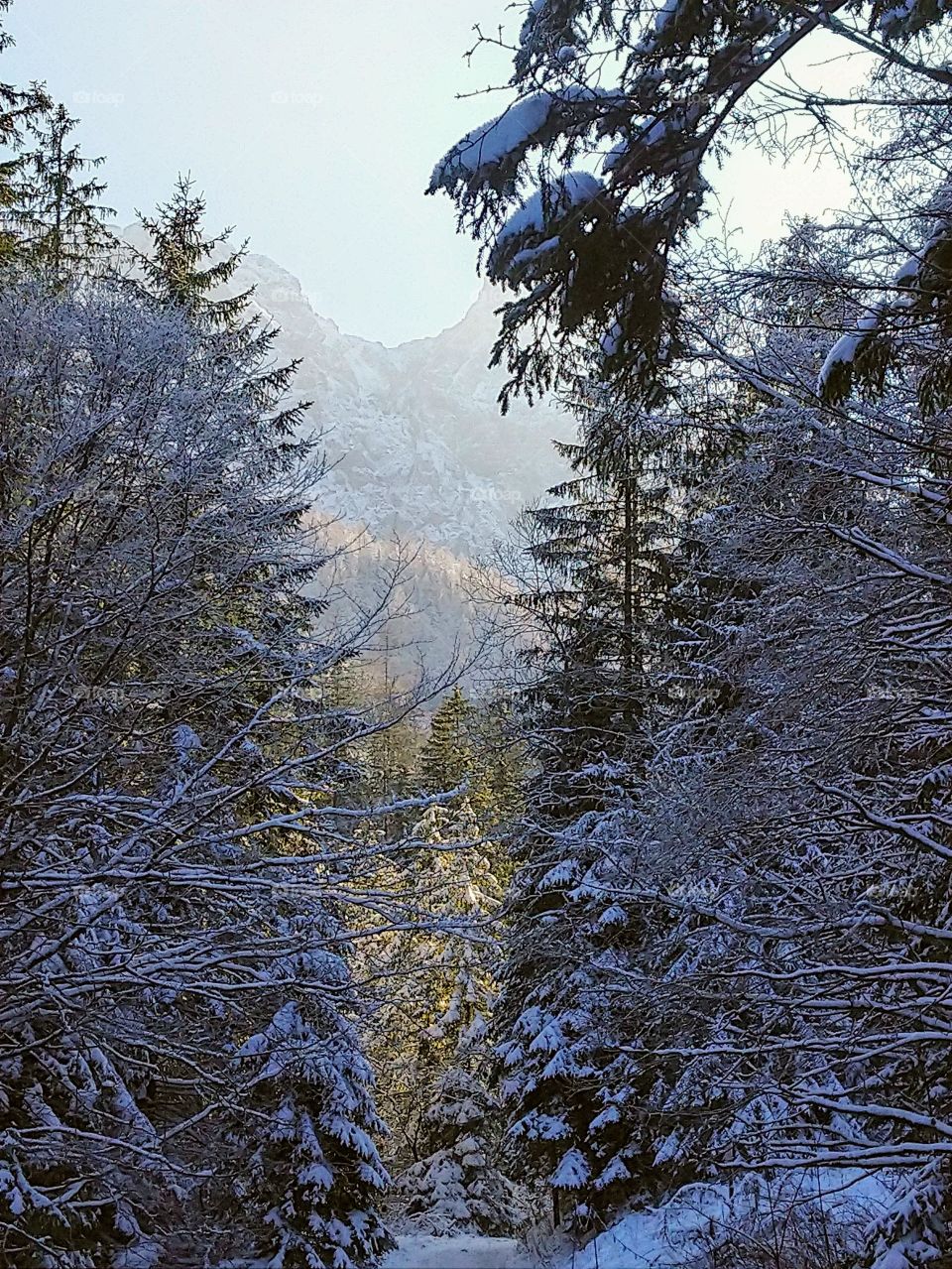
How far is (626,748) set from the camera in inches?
460

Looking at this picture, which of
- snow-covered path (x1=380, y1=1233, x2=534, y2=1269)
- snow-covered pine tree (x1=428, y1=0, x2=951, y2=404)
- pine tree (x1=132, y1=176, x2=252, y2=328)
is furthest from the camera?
pine tree (x1=132, y1=176, x2=252, y2=328)

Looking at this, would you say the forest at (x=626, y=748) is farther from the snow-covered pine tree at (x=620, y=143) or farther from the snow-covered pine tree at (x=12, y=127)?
the snow-covered pine tree at (x=12, y=127)

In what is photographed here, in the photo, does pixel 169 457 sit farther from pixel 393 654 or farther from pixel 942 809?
pixel 942 809

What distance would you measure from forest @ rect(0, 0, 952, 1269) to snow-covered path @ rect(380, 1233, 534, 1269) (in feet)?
1.68

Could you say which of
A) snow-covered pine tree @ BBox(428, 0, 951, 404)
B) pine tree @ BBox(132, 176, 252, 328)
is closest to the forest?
snow-covered pine tree @ BBox(428, 0, 951, 404)

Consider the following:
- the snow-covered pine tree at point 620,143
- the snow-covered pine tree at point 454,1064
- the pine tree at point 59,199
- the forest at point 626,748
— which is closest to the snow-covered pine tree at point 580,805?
the forest at point 626,748

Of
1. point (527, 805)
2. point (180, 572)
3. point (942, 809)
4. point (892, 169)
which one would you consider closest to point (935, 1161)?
point (942, 809)

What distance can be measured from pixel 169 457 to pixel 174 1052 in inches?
188

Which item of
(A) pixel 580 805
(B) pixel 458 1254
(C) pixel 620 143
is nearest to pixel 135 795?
(C) pixel 620 143

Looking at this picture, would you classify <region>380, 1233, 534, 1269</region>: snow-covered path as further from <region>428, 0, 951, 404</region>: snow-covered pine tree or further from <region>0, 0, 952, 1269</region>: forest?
<region>428, 0, 951, 404</region>: snow-covered pine tree

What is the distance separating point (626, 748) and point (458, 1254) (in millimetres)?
7787

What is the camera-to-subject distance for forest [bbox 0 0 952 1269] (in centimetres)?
426

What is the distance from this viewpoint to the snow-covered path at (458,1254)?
37.2ft

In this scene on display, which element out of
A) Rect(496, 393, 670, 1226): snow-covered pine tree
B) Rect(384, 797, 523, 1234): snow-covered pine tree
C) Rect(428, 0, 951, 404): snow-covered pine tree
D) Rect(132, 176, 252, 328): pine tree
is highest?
Rect(132, 176, 252, 328): pine tree
